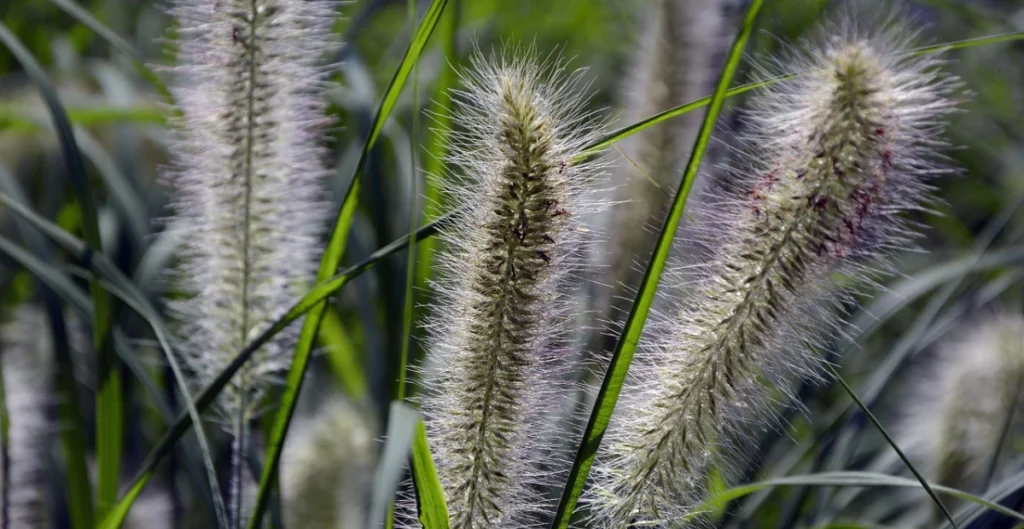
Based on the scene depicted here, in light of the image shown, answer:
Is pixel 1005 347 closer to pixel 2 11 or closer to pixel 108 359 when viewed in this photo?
pixel 108 359

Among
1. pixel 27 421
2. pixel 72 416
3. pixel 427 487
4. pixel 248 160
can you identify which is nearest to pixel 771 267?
pixel 427 487

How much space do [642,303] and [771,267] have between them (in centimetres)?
16

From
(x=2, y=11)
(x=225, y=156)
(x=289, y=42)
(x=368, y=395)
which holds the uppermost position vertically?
(x=2, y=11)

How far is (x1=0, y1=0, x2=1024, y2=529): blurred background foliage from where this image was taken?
216 cm

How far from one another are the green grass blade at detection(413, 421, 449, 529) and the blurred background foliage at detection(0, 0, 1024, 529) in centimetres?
33

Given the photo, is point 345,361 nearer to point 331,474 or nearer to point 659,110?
point 331,474

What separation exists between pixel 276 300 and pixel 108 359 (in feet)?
1.04

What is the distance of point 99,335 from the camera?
1686 millimetres

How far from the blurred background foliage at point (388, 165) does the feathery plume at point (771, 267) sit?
21cm

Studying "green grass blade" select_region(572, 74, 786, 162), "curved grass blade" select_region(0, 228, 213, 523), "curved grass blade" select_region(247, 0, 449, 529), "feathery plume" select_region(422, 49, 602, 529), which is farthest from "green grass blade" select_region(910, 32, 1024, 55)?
"curved grass blade" select_region(0, 228, 213, 523)

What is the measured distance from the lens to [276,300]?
1.60 m

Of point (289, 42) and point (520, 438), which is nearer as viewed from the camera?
point (520, 438)

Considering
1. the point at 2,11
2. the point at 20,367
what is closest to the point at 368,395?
the point at 20,367

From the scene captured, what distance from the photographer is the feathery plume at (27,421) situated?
76.7 inches
